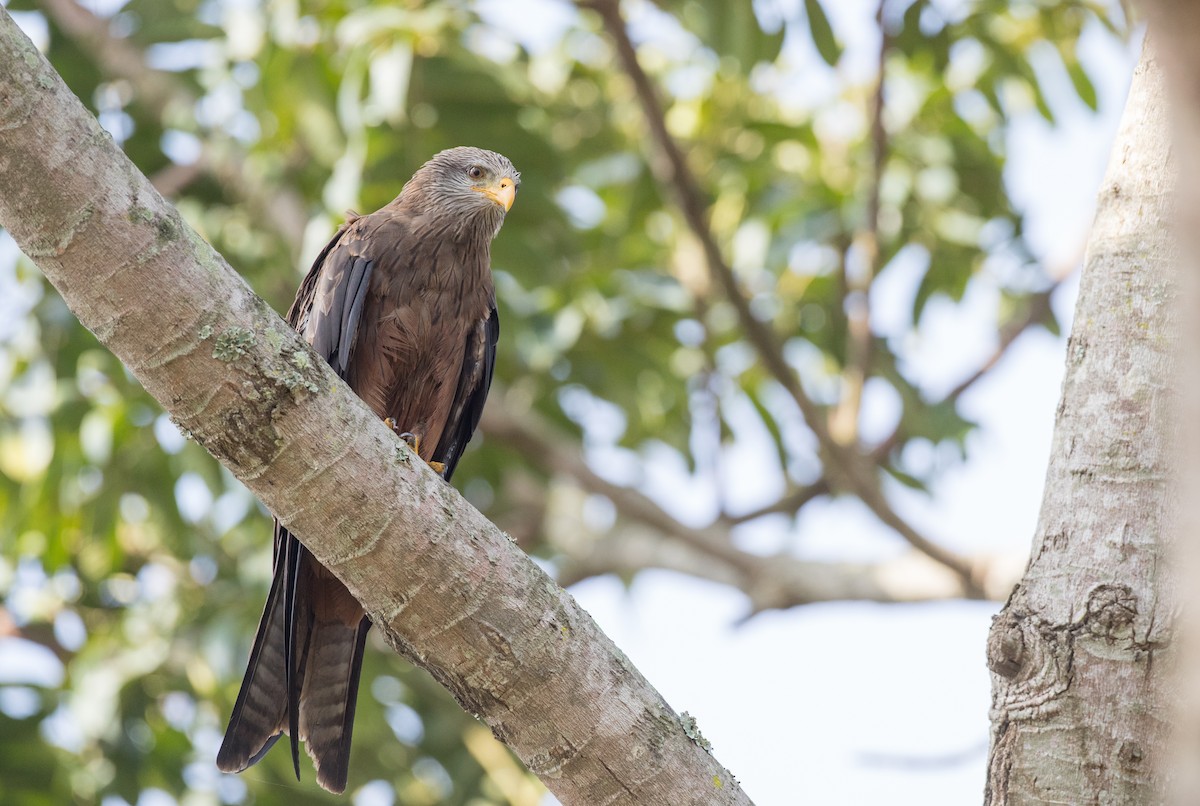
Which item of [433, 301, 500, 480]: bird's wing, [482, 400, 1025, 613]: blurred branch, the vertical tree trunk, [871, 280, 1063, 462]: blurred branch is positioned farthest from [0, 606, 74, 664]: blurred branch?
the vertical tree trunk

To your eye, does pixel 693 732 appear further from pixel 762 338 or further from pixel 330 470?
pixel 762 338

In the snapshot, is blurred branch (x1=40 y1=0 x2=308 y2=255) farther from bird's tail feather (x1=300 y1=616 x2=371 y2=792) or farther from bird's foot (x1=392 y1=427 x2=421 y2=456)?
bird's tail feather (x1=300 y1=616 x2=371 y2=792)

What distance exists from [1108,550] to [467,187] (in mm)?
2364

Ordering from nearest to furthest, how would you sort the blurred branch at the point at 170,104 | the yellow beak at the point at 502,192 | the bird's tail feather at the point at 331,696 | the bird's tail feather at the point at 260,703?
1. the bird's tail feather at the point at 260,703
2. the bird's tail feather at the point at 331,696
3. the yellow beak at the point at 502,192
4. the blurred branch at the point at 170,104

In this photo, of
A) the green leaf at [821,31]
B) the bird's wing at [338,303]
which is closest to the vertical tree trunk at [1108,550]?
the bird's wing at [338,303]

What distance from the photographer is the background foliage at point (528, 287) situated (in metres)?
4.62

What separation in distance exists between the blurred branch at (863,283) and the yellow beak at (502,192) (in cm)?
154

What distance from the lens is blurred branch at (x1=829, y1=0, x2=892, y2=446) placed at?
15.4 ft

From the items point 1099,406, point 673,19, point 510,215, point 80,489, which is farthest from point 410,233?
point 80,489

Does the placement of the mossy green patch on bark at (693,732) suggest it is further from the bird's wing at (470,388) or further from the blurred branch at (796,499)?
the blurred branch at (796,499)

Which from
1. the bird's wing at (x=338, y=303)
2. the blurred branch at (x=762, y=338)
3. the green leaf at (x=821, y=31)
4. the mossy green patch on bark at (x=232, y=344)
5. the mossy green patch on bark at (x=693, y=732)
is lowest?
the mossy green patch on bark at (x=693, y=732)

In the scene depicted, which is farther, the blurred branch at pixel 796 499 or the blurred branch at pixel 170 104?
the blurred branch at pixel 796 499

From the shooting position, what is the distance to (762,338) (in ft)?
15.9

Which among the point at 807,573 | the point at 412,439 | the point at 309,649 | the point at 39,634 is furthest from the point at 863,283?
the point at 39,634
